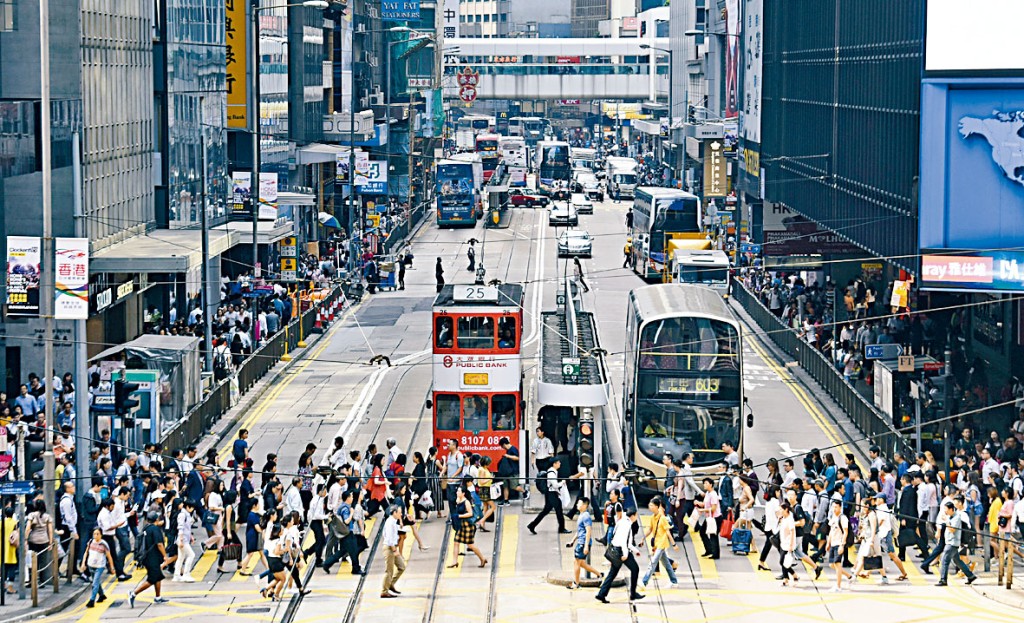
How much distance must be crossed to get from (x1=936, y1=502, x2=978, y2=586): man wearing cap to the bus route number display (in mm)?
6705

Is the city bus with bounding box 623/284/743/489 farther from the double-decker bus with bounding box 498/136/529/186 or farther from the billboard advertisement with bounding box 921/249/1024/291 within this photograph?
the double-decker bus with bounding box 498/136/529/186

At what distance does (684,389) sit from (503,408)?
316 centimetres

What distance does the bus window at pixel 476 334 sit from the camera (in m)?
30.8

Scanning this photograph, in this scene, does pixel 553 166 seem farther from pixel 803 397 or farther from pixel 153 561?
pixel 153 561

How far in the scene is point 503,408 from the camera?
31.0 metres

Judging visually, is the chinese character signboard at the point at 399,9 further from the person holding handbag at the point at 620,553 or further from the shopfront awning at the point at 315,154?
the person holding handbag at the point at 620,553

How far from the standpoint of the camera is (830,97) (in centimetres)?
5369

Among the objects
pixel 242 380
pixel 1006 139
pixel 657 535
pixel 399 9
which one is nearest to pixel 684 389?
pixel 657 535

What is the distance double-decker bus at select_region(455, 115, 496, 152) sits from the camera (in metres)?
166

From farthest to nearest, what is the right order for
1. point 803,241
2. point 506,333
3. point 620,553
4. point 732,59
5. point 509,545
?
point 732,59 → point 803,241 → point 506,333 → point 509,545 → point 620,553

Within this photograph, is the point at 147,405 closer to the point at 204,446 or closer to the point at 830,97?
the point at 204,446

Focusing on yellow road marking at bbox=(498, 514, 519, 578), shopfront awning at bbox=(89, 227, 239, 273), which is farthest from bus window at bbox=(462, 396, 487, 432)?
shopfront awning at bbox=(89, 227, 239, 273)

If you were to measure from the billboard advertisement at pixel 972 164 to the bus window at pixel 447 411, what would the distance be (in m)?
11.6

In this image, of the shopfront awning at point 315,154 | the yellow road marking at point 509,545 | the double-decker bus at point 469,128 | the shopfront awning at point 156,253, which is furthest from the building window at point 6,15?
the double-decker bus at point 469,128
